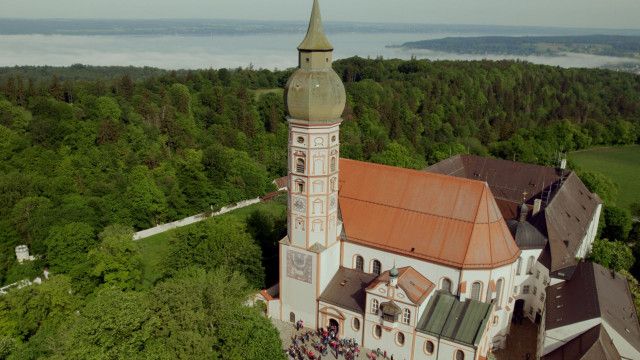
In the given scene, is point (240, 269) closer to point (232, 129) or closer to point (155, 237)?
point (155, 237)

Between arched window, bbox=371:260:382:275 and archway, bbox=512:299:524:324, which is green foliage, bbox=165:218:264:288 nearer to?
arched window, bbox=371:260:382:275

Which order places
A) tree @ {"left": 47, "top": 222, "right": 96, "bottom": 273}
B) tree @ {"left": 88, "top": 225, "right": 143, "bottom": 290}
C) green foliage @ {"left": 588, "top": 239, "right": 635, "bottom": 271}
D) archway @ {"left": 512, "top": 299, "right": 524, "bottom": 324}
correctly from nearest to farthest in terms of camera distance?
archway @ {"left": 512, "top": 299, "right": 524, "bottom": 324}, tree @ {"left": 88, "top": 225, "right": 143, "bottom": 290}, green foliage @ {"left": 588, "top": 239, "right": 635, "bottom": 271}, tree @ {"left": 47, "top": 222, "right": 96, "bottom": 273}

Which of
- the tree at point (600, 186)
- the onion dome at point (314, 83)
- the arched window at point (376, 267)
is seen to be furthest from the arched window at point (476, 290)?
the tree at point (600, 186)

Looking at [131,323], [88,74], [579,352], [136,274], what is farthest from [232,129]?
[88,74]

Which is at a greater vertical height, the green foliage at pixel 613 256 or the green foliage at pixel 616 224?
the green foliage at pixel 613 256

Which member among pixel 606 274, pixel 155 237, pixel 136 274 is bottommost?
pixel 155 237

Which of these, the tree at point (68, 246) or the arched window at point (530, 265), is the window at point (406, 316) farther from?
the tree at point (68, 246)

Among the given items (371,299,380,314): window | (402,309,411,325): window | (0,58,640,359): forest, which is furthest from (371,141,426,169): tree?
(402,309,411,325): window
